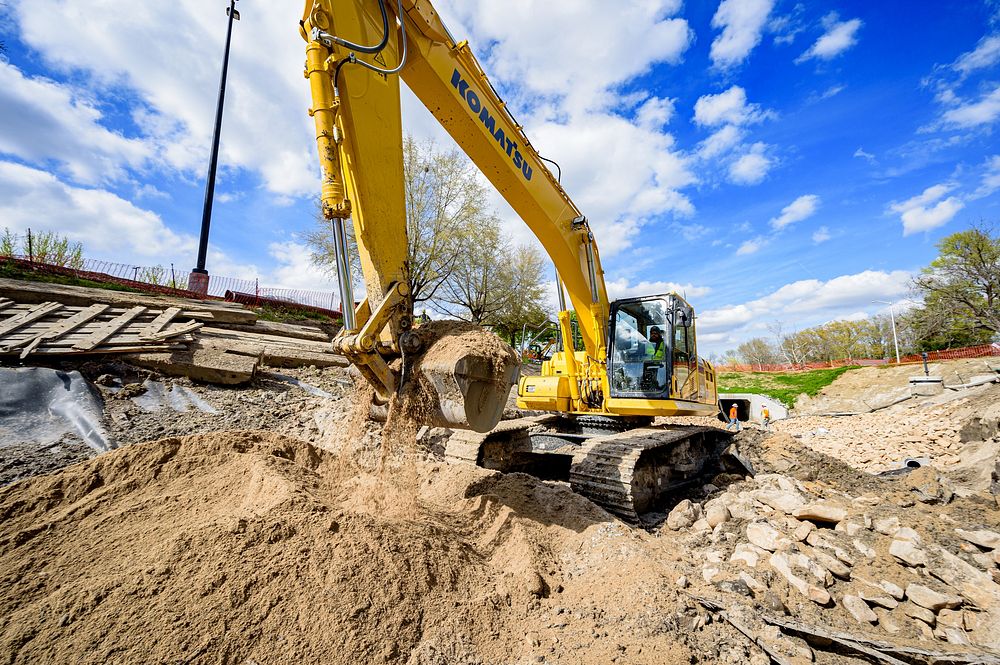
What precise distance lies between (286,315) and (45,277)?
549 cm

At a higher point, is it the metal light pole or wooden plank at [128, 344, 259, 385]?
the metal light pole

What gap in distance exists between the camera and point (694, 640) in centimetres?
262

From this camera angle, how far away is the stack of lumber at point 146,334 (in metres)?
7.00

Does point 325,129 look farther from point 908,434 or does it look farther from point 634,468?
point 908,434

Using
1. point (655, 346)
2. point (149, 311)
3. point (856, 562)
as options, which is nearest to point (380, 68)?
point (655, 346)

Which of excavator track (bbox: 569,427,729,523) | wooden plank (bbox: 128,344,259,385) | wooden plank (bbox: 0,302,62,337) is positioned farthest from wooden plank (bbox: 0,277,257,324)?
excavator track (bbox: 569,427,729,523)

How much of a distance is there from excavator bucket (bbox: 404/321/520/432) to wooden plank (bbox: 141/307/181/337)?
281 inches

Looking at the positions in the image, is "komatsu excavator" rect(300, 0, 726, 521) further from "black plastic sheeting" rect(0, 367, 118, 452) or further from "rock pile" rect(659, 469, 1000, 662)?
"black plastic sheeting" rect(0, 367, 118, 452)

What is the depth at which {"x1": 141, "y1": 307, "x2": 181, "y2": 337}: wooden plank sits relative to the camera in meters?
8.07

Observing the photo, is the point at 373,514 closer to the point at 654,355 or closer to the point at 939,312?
the point at 654,355

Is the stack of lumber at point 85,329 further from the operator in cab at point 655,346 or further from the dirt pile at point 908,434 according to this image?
the dirt pile at point 908,434

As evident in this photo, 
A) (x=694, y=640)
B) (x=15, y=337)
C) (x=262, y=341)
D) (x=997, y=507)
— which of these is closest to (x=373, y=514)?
(x=694, y=640)

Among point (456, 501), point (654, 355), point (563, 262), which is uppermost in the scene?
point (563, 262)

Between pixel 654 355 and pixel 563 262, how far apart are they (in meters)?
1.72
